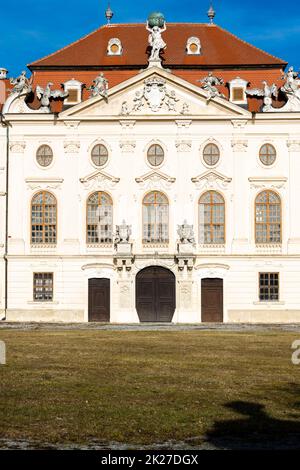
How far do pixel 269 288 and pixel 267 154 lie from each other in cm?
767

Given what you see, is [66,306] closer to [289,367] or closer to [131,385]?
[289,367]

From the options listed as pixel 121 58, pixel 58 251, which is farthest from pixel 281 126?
pixel 58 251

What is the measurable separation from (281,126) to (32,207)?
15055mm

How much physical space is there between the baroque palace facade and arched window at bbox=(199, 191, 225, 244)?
0.06 metres

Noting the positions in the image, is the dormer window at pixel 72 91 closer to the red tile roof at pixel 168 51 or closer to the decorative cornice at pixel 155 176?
the red tile roof at pixel 168 51

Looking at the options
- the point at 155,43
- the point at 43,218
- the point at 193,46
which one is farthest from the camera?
the point at 193,46

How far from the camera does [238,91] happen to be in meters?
50.3

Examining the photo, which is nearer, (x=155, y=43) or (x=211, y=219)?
(x=211, y=219)

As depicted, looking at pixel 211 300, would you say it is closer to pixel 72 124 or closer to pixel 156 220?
pixel 156 220

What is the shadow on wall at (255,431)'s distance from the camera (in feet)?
42.1

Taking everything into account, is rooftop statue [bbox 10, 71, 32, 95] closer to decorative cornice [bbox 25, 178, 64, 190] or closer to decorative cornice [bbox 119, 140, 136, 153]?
decorative cornice [bbox 25, 178, 64, 190]

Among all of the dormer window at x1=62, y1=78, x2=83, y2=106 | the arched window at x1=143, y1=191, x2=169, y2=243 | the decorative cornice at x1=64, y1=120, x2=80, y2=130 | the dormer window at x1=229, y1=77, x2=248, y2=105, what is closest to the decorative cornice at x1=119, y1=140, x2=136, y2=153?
the decorative cornice at x1=64, y1=120, x2=80, y2=130

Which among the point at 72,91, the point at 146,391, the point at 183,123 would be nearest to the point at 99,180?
the point at 72,91

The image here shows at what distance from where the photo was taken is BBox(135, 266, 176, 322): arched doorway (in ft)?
161
